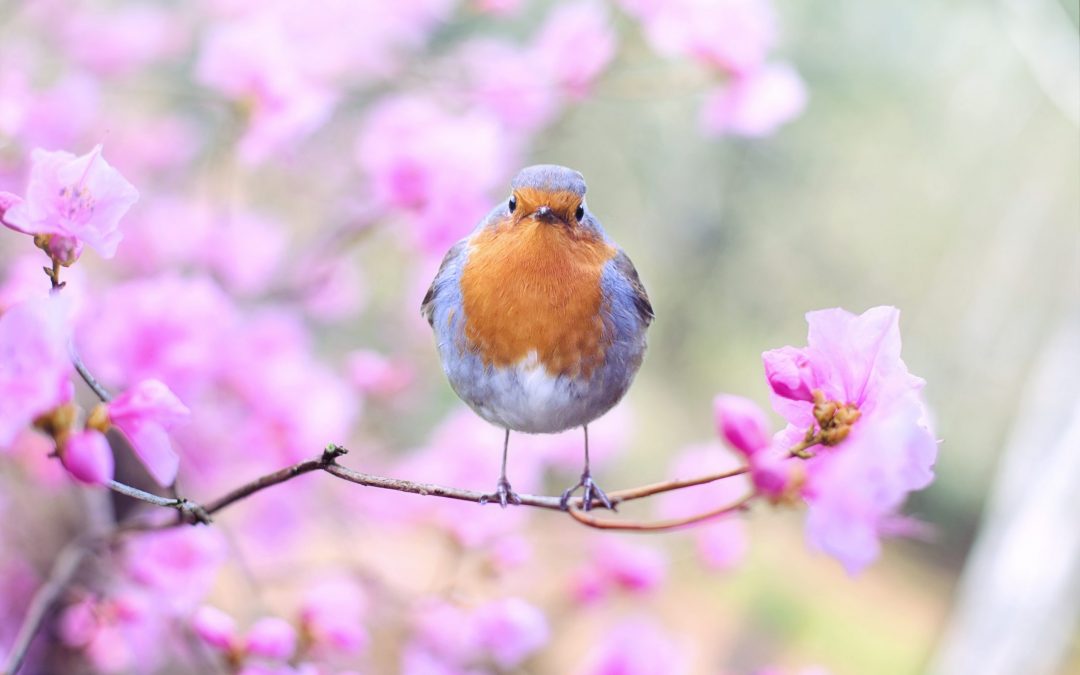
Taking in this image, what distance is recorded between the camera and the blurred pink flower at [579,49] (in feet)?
5.78

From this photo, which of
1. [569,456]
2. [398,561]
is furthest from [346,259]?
[398,561]

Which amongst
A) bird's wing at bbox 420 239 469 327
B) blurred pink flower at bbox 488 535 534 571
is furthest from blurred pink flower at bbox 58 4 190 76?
bird's wing at bbox 420 239 469 327

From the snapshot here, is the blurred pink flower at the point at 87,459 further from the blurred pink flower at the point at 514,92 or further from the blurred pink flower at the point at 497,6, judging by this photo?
the blurred pink flower at the point at 497,6

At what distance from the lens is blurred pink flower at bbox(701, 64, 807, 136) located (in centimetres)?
155

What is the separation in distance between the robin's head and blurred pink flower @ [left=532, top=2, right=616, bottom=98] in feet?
3.10

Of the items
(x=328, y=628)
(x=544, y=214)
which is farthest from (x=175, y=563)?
(x=544, y=214)

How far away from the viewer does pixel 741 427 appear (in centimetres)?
71

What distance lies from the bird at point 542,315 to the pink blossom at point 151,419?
262 millimetres

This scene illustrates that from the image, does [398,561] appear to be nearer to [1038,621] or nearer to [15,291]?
[1038,621]

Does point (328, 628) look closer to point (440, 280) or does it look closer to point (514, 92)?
point (440, 280)

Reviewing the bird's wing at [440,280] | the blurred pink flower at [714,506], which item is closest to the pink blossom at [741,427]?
the bird's wing at [440,280]

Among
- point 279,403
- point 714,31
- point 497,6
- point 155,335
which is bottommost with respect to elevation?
point 155,335

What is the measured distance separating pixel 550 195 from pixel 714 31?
94 cm

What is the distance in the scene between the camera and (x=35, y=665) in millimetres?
1788
